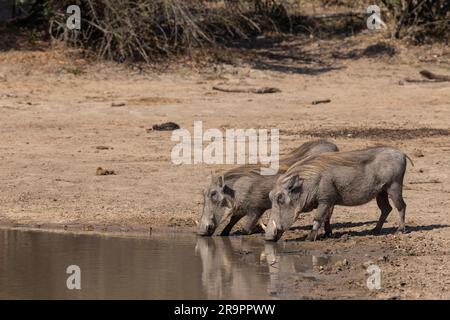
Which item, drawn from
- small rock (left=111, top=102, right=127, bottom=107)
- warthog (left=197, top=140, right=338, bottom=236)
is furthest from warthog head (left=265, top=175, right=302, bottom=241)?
small rock (left=111, top=102, right=127, bottom=107)

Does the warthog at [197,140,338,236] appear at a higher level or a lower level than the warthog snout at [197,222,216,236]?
higher

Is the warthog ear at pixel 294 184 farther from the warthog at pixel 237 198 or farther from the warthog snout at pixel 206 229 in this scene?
the warthog snout at pixel 206 229

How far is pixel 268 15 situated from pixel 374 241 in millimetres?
10059

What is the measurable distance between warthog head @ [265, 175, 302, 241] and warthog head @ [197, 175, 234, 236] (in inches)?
17.8

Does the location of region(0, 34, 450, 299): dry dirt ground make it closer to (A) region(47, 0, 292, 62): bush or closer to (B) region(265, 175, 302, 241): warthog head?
(B) region(265, 175, 302, 241): warthog head

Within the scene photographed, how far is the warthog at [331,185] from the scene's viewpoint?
A: 845cm

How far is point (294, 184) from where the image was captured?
8406 mm

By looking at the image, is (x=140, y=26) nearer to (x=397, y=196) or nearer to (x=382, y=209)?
(x=382, y=209)

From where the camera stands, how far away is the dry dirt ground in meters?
8.53

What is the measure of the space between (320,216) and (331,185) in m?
0.25

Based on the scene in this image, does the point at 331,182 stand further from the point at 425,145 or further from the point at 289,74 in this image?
the point at 289,74

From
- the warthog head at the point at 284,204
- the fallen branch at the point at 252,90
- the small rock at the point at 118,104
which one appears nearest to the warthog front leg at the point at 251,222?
the warthog head at the point at 284,204

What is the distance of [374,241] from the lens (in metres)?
8.45
